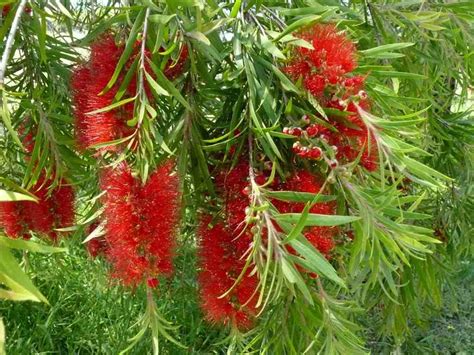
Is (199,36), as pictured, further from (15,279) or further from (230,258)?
(15,279)

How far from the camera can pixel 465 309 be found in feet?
9.51

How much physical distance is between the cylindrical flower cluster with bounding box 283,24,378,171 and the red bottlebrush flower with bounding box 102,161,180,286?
0.53 ft

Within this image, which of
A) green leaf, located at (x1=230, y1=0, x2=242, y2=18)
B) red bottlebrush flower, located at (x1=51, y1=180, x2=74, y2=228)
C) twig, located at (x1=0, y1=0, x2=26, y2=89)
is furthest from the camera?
red bottlebrush flower, located at (x1=51, y1=180, x2=74, y2=228)

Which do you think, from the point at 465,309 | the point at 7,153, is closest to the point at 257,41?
the point at 7,153

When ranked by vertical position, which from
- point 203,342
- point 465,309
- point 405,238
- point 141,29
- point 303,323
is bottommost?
point 465,309

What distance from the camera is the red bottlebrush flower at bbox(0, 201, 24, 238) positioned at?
101 cm

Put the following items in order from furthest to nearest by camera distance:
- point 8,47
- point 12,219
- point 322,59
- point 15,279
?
1. point 12,219
2. point 322,59
3. point 8,47
4. point 15,279

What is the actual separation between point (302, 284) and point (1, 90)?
36 cm

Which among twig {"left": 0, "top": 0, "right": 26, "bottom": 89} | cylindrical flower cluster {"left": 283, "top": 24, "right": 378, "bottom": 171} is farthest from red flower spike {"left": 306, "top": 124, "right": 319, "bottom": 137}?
twig {"left": 0, "top": 0, "right": 26, "bottom": 89}

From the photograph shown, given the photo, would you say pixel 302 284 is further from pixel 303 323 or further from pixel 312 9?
pixel 312 9

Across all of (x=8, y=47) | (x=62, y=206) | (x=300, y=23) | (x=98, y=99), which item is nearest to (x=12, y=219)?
(x=62, y=206)

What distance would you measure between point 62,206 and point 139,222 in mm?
344

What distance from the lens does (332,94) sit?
74 centimetres

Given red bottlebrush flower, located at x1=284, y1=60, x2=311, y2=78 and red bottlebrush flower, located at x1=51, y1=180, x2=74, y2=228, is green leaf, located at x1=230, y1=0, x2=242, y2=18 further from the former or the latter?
red bottlebrush flower, located at x1=51, y1=180, x2=74, y2=228
